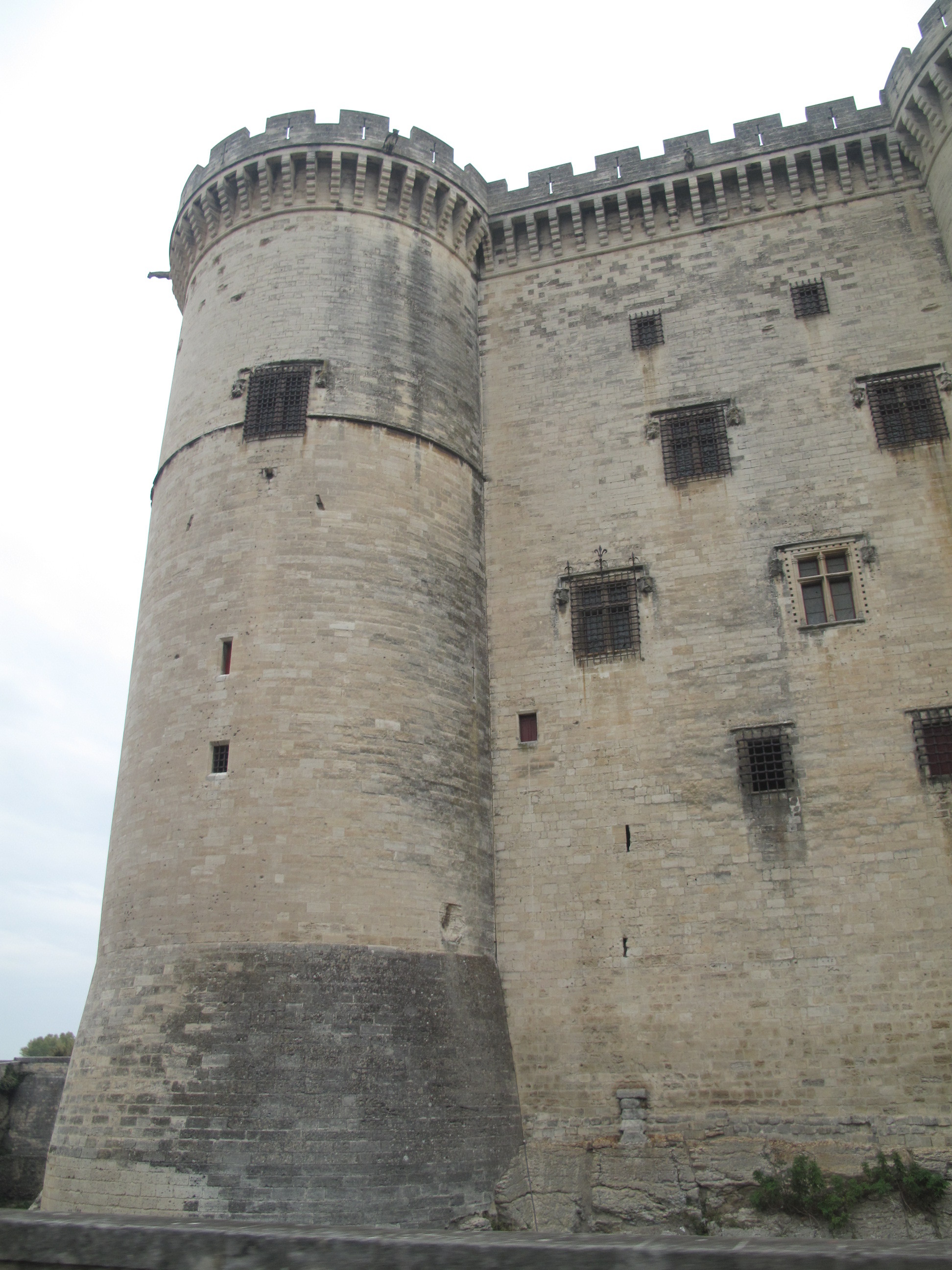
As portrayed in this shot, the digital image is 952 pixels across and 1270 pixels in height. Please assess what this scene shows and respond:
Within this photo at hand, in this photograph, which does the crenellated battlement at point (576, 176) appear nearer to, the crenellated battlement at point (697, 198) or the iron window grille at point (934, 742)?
the crenellated battlement at point (697, 198)

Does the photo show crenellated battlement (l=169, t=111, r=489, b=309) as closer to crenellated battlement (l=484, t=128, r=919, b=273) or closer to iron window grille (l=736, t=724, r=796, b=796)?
crenellated battlement (l=484, t=128, r=919, b=273)

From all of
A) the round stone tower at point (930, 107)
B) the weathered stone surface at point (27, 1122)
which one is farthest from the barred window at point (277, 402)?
the weathered stone surface at point (27, 1122)

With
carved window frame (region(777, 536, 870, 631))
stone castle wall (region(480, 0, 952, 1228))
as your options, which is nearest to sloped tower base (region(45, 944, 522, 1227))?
stone castle wall (region(480, 0, 952, 1228))

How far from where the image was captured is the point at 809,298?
1544 centimetres

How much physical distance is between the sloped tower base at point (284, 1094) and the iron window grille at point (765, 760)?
16.3ft

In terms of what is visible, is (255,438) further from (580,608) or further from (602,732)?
(602,732)

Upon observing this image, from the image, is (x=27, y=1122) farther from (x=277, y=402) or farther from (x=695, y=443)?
(x=695, y=443)

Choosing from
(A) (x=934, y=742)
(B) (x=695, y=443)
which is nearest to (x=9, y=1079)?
(B) (x=695, y=443)

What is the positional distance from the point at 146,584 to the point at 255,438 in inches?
111

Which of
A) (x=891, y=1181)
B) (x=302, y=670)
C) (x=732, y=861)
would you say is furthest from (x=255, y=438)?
(x=891, y=1181)

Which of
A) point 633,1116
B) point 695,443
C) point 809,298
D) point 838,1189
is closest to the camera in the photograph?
point 838,1189

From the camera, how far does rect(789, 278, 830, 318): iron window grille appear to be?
1529 centimetres

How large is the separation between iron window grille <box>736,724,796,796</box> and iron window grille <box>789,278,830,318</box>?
7071 millimetres

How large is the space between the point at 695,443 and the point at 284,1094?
11004 mm
